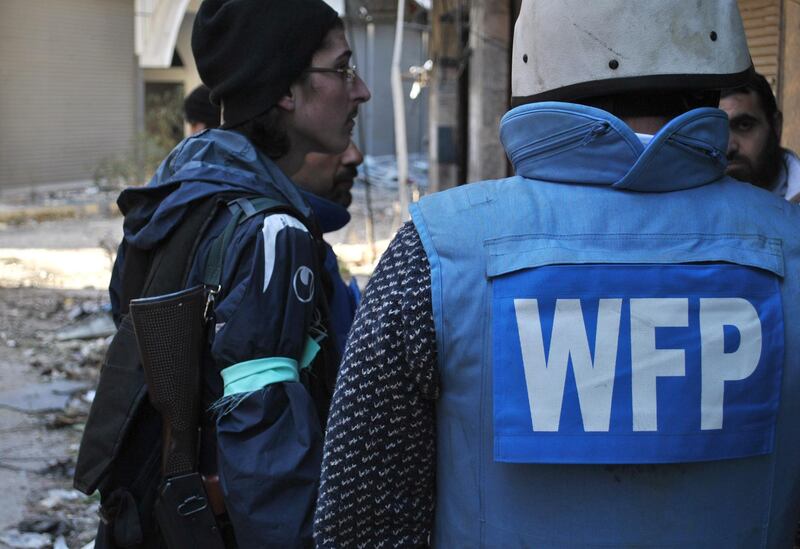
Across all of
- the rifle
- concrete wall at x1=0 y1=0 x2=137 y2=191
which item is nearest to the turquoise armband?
the rifle

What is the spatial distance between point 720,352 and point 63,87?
2014 centimetres

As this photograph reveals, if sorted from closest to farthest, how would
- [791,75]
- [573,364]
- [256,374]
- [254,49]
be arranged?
[573,364], [256,374], [254,49], [791,75]

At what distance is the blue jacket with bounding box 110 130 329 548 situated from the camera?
6.45ft

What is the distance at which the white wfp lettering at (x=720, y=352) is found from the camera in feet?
4.42

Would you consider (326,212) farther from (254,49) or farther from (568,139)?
(568,139)

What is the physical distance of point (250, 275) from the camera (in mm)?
2078

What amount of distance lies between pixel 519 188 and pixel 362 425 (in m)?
0.38

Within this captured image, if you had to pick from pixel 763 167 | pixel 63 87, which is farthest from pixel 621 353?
pixel 63 87

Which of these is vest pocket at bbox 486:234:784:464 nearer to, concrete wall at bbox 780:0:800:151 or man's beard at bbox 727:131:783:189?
man's beard at bbox 727:131:783:189

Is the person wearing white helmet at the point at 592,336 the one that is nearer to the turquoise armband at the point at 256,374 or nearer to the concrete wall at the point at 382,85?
the turquoise armband at the point at 256,374

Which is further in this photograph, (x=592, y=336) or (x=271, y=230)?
(x=271, y=230)

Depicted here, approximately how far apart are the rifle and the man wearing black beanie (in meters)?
0.03

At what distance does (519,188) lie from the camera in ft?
4.64

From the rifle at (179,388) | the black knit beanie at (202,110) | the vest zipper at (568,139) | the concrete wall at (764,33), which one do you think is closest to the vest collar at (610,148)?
the vest zipper at (568,139)
